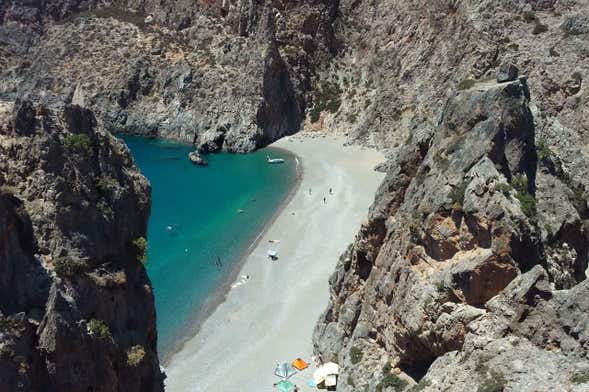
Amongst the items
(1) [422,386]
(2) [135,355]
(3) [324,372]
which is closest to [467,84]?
(1) [422,386]

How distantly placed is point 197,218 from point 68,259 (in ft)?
164

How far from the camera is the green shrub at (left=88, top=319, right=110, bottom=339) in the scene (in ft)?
57.5

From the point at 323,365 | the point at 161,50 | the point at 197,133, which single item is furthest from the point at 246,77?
the point at 323,365

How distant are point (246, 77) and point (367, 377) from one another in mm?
85160

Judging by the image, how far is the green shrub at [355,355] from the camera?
29.3 metres

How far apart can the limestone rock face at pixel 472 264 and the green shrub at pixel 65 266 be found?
1351 cm

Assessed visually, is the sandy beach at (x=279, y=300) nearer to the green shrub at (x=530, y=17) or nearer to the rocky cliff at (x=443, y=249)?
the rocky cliff at (x=443, y=249)

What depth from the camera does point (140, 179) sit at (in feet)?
75.4

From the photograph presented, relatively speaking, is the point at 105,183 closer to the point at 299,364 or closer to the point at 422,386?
the point at 422,386

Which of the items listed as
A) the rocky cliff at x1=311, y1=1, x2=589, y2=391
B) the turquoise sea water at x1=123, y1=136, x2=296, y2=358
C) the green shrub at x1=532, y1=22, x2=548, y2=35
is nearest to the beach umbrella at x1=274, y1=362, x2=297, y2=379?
the rocky cliff at x1=311, y1=1, x2=589, y2=391

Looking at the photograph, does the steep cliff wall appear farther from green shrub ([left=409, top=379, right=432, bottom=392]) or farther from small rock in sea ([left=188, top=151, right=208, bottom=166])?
green shrub ([left=409, top=379, right=432, bottom=392])

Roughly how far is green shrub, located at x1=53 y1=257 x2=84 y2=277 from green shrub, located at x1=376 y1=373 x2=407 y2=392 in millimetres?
15113

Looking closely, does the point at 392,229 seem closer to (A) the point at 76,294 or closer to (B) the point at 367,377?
(B) the point at 367,377

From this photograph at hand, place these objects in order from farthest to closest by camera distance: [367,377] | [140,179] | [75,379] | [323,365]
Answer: [323,365]
[367,377]
[140,179]
[75,379]
